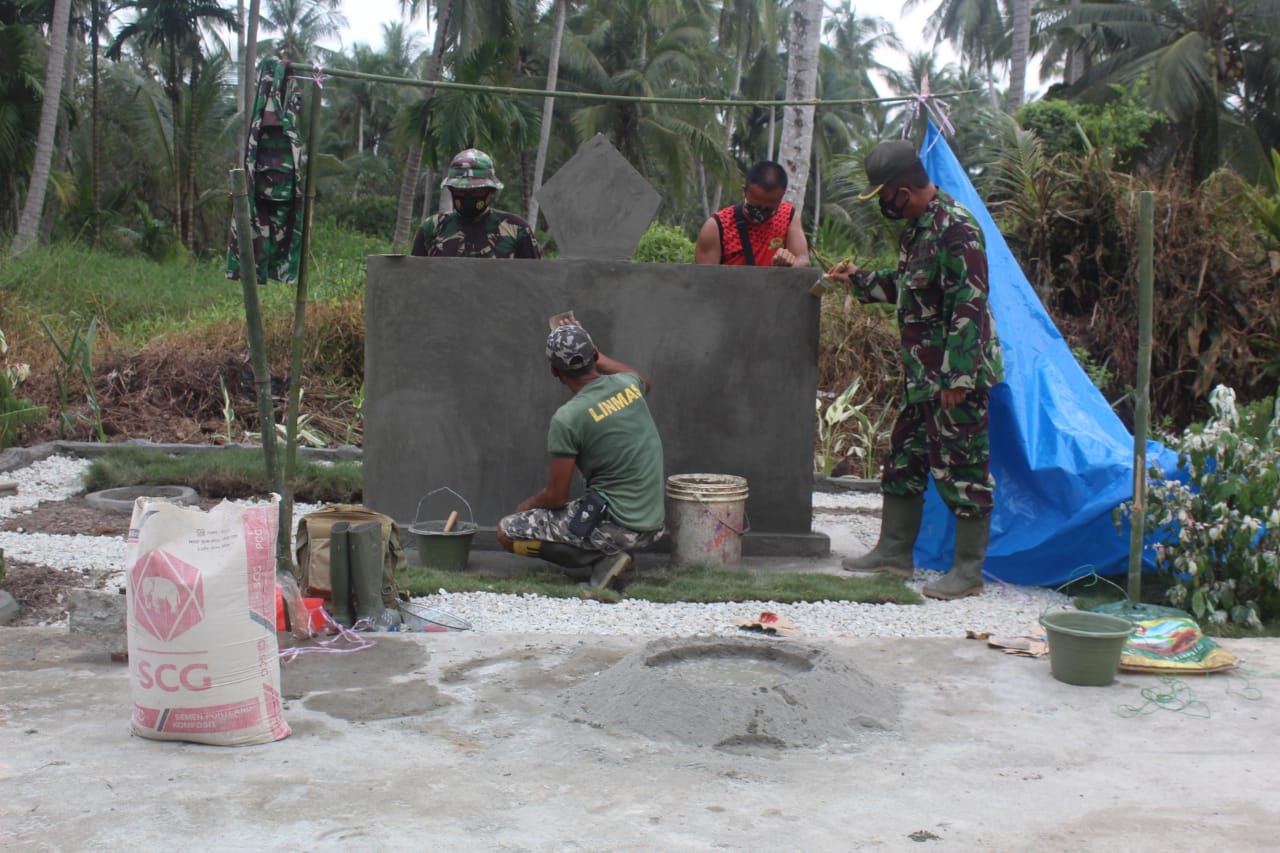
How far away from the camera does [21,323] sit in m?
11.5

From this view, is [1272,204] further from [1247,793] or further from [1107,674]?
[1247,793]

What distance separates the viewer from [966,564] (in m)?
5.85

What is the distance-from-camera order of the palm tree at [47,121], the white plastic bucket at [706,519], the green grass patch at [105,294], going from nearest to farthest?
the white plastic bucket at [706,519] → the green grass patch at [105,294] → the palm tree at [47,121]

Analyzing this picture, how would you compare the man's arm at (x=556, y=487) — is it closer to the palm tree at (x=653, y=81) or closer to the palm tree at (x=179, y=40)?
the palm tree at (x=179, y=40)

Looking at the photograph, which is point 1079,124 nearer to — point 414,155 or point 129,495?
point 414,155

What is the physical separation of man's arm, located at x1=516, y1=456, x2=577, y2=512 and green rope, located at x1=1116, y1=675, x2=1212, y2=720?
2.51 m

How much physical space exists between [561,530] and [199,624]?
2396 mm

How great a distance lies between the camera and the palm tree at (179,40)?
25539 millimetres

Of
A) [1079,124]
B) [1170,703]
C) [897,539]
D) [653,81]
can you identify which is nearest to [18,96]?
[653,81]

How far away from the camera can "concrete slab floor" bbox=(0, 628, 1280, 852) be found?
3025 millimetres

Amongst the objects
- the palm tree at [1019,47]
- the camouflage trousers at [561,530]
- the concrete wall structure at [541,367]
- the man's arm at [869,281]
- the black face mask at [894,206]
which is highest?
the palm tree at [1019,47]

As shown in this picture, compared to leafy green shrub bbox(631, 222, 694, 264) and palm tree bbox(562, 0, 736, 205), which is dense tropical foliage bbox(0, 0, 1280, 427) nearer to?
palm tree bbox(562, 0, 736, 205)

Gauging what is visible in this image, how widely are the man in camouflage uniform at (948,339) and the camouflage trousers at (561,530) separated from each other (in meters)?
1.49

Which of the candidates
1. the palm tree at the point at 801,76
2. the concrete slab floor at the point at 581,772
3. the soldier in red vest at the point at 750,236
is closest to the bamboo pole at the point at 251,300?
the concrete slab floor at the point at 581,772
